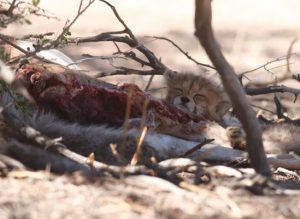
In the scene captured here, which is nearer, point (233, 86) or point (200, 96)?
point (233, 86)

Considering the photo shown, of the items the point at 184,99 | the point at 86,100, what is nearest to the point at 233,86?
the point at 86,100

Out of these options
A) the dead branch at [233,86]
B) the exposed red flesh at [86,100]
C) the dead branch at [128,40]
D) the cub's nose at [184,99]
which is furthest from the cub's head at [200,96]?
the dead branch at [233,86]

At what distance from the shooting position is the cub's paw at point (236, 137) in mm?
3506

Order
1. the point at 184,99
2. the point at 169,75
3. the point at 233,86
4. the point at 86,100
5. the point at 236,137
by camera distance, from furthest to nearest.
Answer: the point at 169,75 < the point at 184,99 < the point at 236,137 < the point at 86,100 < the point at 233,86

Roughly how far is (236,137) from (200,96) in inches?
23.5

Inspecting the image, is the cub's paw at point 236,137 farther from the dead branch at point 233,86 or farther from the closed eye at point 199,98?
the dead branch at point 233,86

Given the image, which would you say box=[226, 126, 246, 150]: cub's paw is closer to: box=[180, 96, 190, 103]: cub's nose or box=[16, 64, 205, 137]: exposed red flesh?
box=[16, 64, 205, 137]: exposed red flesh

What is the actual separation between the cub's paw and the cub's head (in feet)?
1.48

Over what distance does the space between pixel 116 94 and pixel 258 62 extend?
4.95 meters

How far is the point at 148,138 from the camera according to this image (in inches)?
128

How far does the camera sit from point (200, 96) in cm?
412

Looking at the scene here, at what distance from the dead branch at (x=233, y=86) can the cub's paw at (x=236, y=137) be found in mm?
1149

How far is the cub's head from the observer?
13.4ft

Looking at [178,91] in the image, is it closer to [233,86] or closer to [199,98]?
[199,98]
